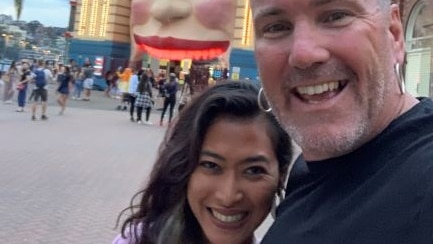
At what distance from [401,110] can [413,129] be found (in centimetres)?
12

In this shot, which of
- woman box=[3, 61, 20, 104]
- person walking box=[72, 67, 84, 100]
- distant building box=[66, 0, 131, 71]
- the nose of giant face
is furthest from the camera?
distant building box=[66, 0, 131, 71]

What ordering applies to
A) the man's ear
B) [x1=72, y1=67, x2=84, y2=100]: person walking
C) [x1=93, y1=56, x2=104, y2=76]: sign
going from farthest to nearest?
[x1=93, y1=56, x2=104, y2=76]: sign, [x1=72, y1=67, x2=84, y2=100]: person walking, the man's ear

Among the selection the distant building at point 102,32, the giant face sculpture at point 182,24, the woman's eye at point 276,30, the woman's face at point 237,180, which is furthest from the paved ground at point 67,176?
the distant building at point 102,32

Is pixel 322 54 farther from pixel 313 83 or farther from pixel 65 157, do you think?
pixel 65 157

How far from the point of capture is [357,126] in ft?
4.92

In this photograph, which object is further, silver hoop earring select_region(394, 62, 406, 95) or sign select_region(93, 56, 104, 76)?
sign select_region(93, 56, 104, 76)

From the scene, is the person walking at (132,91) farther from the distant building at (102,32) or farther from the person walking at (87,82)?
the distant building at (102,32)

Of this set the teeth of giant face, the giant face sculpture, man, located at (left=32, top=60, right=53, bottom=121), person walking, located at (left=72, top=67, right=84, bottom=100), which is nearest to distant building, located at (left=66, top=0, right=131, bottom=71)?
person walking, located at (left=72, top=67, right=84, bottom=100)

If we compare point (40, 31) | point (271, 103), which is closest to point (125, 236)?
point (271, 103)

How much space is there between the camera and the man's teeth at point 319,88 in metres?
1.53

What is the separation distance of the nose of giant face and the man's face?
12609 mm

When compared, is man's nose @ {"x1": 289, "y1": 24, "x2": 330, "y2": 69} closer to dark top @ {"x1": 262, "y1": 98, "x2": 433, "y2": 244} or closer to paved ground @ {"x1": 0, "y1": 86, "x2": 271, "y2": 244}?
dark top @ {"x1": 262, "y1": 98, "x2": 433, "y2": 244}

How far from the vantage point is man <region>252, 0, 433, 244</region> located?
4.63ft

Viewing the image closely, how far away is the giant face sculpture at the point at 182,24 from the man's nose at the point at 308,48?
12.5 meters
